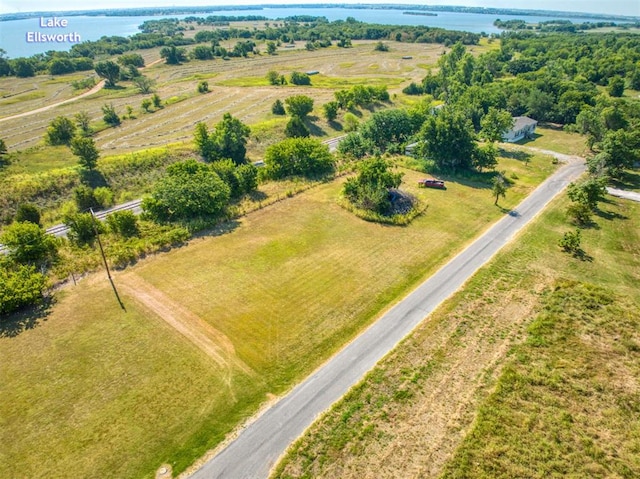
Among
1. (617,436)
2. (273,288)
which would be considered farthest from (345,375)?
(617,436)

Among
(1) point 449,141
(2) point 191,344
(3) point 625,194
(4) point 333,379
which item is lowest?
(3) point 625,194

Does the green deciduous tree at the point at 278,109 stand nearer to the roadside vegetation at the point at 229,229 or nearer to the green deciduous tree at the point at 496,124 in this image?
the roadside vegetation at the point at 229,229

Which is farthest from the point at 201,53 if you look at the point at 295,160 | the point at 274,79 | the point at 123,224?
the point at 123,224

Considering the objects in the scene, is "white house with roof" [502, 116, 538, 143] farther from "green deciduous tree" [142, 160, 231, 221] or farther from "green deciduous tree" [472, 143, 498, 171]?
"green deciduous tree" [142, 160, 231, 221]

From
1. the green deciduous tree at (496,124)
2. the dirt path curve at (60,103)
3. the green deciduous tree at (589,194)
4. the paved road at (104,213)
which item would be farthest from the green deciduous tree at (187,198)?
the dirt path curve at (60,103)

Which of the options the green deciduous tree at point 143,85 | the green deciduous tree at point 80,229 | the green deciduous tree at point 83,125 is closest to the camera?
the green deciduous tree at point 80,229

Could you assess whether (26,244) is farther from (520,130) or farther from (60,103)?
(520,130)

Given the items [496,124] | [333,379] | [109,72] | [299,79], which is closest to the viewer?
[333,379]
